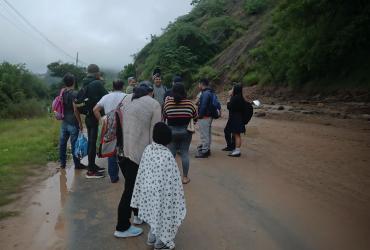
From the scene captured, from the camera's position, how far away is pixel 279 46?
78.9 ft

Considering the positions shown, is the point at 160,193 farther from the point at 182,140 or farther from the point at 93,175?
the point at 93,175

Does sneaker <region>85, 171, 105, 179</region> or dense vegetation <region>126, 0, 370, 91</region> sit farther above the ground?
dense vegetation <region>126, 0, 370, 91</region>

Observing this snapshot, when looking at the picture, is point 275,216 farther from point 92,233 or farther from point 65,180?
point 65,180

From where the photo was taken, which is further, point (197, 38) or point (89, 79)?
point (197, 38)

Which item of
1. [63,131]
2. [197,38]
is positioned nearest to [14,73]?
[197,38]

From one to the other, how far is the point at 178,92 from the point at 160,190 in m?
2.68

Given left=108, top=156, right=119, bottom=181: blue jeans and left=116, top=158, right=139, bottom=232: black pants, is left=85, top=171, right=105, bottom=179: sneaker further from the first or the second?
left=116, top=158, right=139, bottom=232: black pants

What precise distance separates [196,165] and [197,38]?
29313mm

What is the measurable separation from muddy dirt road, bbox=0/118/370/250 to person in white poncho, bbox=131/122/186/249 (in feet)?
1.64

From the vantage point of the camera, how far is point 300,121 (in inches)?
645

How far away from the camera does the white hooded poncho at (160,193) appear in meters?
4.85

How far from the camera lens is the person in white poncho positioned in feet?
15.9

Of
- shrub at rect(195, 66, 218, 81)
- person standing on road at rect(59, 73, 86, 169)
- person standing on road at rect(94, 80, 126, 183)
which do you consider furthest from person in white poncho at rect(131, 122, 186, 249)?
shrub at rect(195, 66, 218, 81)

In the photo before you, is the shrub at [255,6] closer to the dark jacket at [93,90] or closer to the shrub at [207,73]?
the shrub at [207,73]
